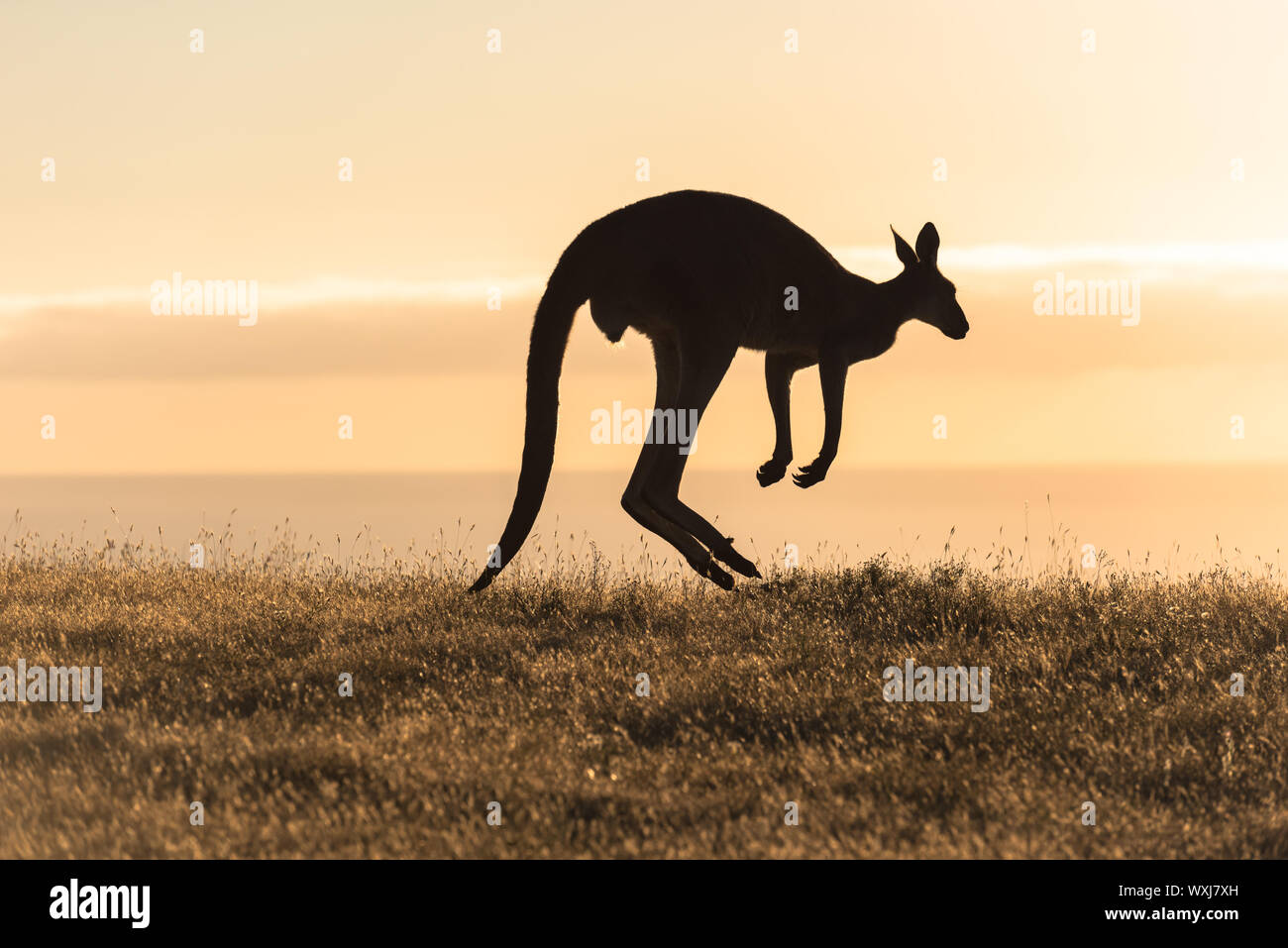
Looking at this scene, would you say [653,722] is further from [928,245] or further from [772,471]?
[928,245]

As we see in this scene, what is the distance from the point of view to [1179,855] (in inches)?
171

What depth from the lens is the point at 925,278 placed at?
30.3 feet

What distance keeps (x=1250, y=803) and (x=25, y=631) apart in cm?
661

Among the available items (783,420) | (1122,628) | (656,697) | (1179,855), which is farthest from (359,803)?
(783,420)

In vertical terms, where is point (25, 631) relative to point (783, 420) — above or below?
below

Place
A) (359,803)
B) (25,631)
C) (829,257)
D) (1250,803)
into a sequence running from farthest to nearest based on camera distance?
1. (829,257)
2. (25,631)
3. (1250,803)
4. (359,803)

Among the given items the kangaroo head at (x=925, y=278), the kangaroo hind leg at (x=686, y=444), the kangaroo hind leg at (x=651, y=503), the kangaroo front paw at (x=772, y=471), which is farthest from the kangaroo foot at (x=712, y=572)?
the kangaroo head at (x=925, y=278)

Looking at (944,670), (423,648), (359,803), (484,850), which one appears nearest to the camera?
(484,850)

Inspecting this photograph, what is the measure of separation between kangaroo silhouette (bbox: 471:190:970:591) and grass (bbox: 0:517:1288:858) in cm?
56

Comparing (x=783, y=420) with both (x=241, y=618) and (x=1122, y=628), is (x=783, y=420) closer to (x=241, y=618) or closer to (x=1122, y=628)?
(x=1122, y=628)

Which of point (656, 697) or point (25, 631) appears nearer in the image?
point (656, 697)

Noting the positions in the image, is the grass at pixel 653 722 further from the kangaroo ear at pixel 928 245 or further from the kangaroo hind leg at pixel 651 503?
the kangaroo ear at pixel 928 245

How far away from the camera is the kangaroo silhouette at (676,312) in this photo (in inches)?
313

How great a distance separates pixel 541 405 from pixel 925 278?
3.18 metres
